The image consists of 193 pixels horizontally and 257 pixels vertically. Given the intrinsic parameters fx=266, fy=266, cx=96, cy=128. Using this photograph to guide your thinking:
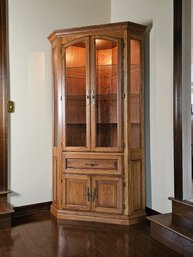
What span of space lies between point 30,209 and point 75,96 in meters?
1.46

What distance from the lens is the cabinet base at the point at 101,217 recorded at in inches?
111

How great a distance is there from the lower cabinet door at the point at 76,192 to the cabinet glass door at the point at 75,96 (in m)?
0.35

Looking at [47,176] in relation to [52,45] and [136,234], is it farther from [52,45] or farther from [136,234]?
[52,45]

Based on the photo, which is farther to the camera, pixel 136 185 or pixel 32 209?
pixel 32 209

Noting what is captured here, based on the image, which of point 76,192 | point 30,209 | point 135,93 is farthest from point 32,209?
point 135,93

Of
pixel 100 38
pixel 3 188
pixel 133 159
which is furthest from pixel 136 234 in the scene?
pixel 100 38

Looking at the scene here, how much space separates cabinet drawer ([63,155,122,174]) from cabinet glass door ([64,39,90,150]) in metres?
0.14

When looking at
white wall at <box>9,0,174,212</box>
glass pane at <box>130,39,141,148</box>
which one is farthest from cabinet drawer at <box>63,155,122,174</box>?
white wall at <box>9,0,174,212</box>

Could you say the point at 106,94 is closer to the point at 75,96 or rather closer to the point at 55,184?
the point at 75,96

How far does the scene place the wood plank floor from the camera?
2.21m

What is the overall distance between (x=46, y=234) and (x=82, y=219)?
458 mm

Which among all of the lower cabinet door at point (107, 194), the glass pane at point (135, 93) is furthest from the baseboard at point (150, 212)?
the glass pane at point (135, 93)

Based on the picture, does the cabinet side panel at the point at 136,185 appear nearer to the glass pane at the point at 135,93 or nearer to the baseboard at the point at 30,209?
the glass pane at the point at 135,93

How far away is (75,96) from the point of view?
302 cm
